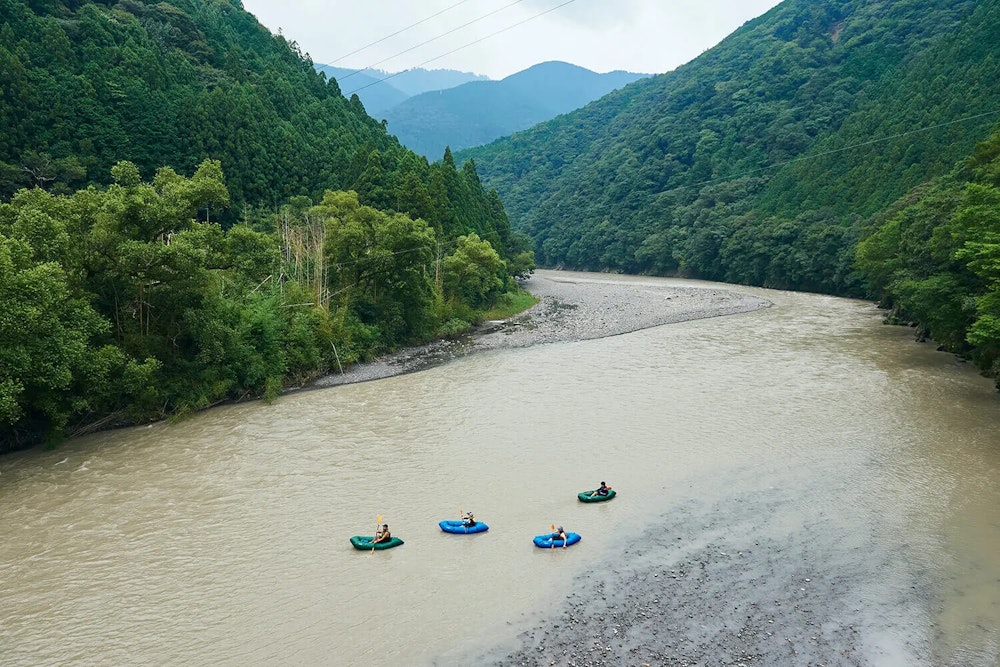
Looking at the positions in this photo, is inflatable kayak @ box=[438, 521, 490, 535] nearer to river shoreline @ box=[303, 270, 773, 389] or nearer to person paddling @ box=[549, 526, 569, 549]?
person paddling @ box=[549, 526, 569, 549]

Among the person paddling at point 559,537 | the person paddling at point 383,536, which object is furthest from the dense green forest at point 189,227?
the person paddling at point 559,537

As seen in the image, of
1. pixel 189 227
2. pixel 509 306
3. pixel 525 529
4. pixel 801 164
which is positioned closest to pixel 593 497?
pixel 525 529

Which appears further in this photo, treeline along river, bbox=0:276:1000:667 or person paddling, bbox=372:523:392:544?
person paddling, bbox=372:523:392:544

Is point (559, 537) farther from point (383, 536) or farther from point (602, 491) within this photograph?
point (383, 536)

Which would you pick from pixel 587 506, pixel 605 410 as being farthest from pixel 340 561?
pixel 605 410

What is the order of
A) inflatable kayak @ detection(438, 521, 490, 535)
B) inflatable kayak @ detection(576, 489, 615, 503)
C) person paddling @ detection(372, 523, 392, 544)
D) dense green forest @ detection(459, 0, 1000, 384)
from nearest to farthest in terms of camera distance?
person paddling @ detection(372, 523, 392, 544) → inflatable kayak @ detection(438, 521, 490, 535) → inflatable kayak @ detection(576, 489, 615, 503) → dense green forest @ detection(459, 0, 1000, 384)

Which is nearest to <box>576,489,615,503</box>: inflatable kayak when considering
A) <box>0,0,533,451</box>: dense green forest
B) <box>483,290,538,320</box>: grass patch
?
<box>0,0,533,451</box>: dense green forest
